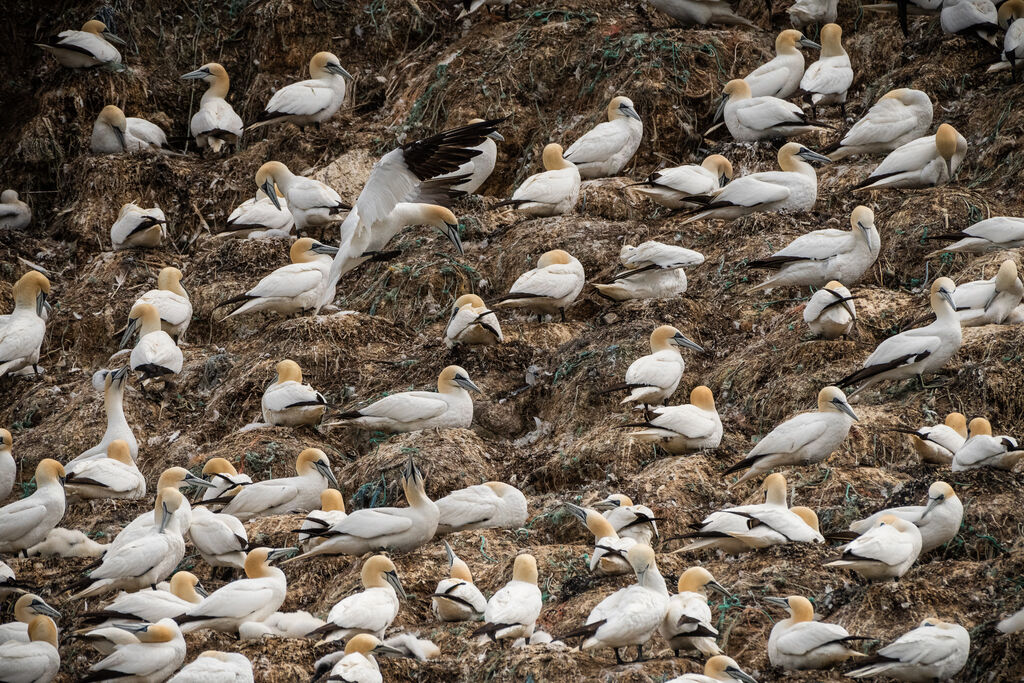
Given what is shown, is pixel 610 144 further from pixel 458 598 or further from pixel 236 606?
pixel 236 606

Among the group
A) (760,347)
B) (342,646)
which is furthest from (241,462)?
(760,347)

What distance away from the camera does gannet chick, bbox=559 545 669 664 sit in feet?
25.7

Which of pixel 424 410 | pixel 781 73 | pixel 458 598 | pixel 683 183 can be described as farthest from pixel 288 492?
pixel 781 73

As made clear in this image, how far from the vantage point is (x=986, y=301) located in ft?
37.0

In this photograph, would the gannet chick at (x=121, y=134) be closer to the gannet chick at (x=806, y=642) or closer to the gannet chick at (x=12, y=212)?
the gannet chick at (x=12, y=212)

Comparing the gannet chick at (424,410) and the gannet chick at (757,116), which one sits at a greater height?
the gannet chick at (757,116)

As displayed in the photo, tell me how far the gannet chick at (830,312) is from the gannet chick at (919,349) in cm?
62

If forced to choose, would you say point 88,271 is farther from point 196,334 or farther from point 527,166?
point 527,166

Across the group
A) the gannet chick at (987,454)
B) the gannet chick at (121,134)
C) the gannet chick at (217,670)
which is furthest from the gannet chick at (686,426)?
the gannet chick at (121,134)

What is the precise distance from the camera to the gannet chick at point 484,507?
10297 mm

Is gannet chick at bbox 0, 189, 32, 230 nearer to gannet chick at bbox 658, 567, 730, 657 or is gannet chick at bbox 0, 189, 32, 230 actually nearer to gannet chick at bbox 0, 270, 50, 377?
gannet chick at bbox 0, 270, 50, 377

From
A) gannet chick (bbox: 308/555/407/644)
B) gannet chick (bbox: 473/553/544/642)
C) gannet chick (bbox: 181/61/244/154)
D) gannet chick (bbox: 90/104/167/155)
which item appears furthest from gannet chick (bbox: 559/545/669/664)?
gannet chick (bbox: 90/104/167/155)

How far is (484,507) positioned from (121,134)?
878cm

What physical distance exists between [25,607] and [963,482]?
19.5 feet
